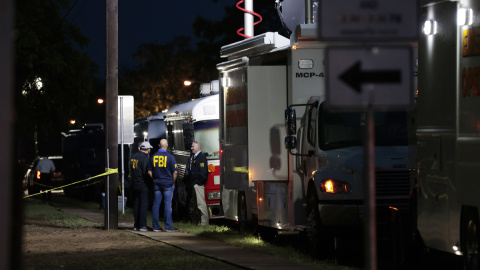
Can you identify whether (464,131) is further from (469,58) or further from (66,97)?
(66,97)

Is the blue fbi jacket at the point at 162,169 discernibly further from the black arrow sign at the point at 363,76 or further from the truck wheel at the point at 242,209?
the black arrow sign at the point at 363,76

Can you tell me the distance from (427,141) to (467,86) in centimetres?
130

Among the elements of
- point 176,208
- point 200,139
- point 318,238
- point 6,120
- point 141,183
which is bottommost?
point 176,208

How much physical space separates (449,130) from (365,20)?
12.0 ft

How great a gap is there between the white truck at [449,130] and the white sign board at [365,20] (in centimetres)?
272

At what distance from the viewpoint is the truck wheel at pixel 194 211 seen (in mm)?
22406

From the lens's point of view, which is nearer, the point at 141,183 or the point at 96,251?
the point at 96,251

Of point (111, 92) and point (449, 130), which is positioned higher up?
point (111, 92)

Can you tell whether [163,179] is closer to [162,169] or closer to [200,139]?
[162,169]

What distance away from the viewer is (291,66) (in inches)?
642

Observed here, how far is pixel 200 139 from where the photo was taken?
2362cm

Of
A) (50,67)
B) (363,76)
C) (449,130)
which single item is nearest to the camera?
(363,76)

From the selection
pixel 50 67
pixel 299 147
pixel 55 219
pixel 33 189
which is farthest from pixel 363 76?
pixel 33 189

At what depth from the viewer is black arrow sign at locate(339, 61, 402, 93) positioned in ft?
24.3
